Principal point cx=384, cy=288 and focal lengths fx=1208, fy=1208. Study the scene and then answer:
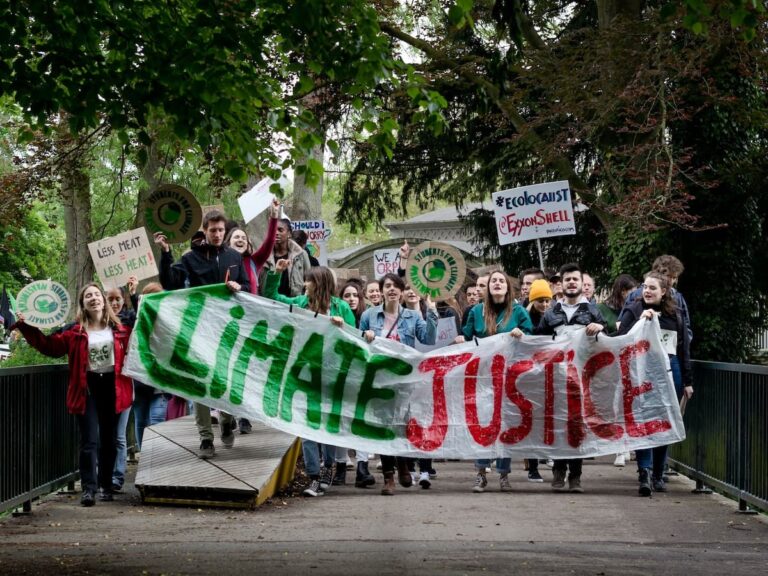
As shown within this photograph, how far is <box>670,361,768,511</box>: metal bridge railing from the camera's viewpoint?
1018 centimetres

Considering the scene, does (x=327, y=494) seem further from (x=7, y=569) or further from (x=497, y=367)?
(x=7, y=569)

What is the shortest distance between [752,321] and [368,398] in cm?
978

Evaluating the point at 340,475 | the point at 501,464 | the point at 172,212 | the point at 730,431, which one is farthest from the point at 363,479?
the point at 172,212

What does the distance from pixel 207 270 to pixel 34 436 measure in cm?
226

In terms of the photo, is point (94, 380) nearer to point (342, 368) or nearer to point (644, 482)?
point (342, 368)

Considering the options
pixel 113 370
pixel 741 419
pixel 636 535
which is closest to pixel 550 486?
pixel 741 419

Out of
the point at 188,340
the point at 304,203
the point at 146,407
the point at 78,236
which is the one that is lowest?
the point at 146,407

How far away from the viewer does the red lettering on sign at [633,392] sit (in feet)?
37.5

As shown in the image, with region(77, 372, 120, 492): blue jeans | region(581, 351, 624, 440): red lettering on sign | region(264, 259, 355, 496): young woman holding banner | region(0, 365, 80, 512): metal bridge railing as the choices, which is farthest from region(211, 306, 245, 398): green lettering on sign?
region(581, 351, 624, 440): red lettering on sign

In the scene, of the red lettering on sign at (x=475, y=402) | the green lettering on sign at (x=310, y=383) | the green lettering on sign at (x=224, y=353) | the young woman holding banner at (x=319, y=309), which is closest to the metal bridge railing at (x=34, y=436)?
the green lettering on sign at (x=224, y=353)

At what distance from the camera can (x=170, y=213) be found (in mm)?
14852

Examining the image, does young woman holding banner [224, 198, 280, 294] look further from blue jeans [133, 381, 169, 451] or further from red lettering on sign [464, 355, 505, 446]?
blue jeans [133, 381, 169, 451]

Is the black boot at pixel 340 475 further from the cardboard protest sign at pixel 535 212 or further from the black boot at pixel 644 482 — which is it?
the cardboard protest sign at pixel 535 212

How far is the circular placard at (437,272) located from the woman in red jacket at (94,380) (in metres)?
4.30
